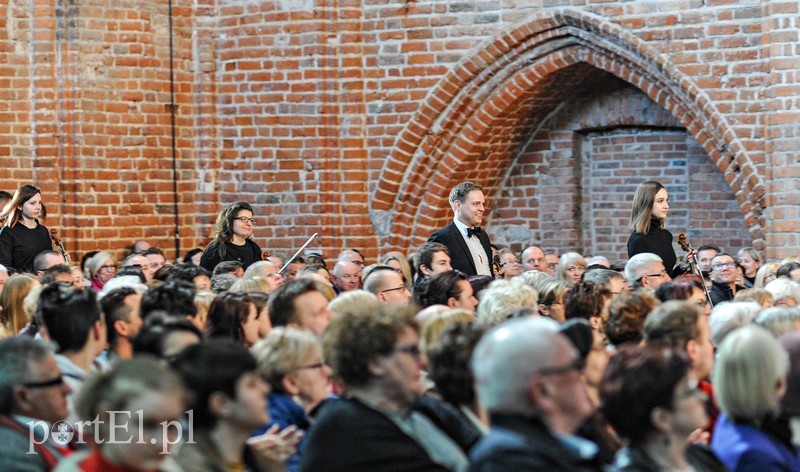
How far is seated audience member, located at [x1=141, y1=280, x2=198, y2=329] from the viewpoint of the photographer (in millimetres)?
5160

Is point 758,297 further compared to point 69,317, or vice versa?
point 758,297

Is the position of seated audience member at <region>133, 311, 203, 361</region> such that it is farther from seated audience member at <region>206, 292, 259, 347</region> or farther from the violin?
the violin

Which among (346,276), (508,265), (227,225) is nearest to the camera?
(346,276)

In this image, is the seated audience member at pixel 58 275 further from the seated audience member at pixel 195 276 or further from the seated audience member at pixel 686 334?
the seated audience member at pixel 686 334

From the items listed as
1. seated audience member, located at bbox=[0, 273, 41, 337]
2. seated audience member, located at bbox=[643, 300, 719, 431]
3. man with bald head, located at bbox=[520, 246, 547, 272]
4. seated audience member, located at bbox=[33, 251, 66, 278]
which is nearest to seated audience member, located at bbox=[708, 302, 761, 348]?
seated audience member, located at bbox=[643, 300, 719, 431]

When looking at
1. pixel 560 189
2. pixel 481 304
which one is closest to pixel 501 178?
pixel 560 189

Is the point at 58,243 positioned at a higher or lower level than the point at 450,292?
higher

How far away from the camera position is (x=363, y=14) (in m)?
11.4

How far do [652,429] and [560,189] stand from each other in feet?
28.8

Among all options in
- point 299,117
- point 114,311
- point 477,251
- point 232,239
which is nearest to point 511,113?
point 299,117

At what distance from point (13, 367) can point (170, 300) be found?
1600 millimetres

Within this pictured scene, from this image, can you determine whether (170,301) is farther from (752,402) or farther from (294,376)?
(752,402)

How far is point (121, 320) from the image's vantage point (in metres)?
5.05

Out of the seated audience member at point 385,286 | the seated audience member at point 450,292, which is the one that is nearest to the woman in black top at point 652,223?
the seated audience member at point 385,286
